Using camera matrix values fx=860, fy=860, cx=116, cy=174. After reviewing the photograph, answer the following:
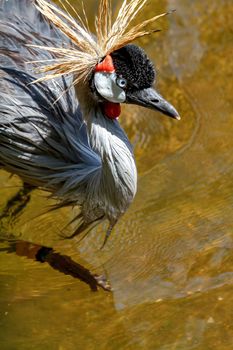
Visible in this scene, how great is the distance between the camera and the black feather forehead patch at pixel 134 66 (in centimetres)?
322

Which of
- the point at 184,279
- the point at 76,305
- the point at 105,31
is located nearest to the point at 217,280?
the point at 184,279

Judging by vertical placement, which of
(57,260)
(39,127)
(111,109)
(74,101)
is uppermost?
(111,109)

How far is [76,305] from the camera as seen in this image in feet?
12.1

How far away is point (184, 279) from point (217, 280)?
0.15 m

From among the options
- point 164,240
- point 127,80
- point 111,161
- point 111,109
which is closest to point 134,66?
point 127,80

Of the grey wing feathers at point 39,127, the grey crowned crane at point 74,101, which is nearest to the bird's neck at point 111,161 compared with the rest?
the grey crowned crane at point 74,101

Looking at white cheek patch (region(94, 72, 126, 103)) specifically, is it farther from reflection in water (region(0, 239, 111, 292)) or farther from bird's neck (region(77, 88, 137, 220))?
reflection in water (region(0, 239, 111, 292))

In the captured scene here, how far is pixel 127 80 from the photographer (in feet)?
Result: 10.8

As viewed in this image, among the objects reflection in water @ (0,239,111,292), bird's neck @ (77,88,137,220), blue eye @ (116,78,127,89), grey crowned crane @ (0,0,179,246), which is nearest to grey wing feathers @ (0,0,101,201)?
grey crowned crane @ (0,0,179,246)

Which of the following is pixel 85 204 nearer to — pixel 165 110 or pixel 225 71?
pixel 165 110

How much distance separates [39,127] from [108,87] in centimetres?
49

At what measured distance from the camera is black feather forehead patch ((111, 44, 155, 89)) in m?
3.22

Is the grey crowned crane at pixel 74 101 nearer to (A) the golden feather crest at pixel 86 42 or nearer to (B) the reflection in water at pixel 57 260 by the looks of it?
(A) the golden feather crest at pixel 86 42

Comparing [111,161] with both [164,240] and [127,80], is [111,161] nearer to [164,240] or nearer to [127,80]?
[127,80]
